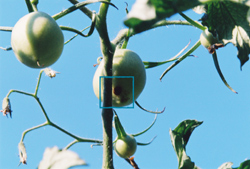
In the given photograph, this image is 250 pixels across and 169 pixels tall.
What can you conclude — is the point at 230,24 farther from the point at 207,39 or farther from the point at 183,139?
→ the point at 183,139

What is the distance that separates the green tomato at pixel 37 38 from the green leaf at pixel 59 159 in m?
0.24

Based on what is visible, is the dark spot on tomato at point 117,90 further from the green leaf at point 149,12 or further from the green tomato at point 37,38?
the green leaf at point 149,12

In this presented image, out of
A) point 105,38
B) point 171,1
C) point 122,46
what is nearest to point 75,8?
point 105,38

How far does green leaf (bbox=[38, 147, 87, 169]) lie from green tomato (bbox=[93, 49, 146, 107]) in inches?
9.2

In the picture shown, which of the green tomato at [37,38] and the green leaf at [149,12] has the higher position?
the green tomato at [37,38]

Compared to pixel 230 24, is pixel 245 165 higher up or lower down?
lower down

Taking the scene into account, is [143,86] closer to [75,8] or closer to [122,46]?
[122,46]

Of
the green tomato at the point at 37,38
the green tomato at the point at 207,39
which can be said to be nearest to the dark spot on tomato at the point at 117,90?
the green tomato at the point at 37,38

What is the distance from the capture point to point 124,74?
76cm

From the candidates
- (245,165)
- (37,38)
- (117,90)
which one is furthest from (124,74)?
(245,165)

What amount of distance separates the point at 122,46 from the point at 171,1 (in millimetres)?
448

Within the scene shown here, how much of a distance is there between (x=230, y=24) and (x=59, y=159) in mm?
466

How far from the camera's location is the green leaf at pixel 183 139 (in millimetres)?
781

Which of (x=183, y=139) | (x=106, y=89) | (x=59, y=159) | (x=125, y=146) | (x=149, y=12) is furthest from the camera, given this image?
(x=125, y=146)
